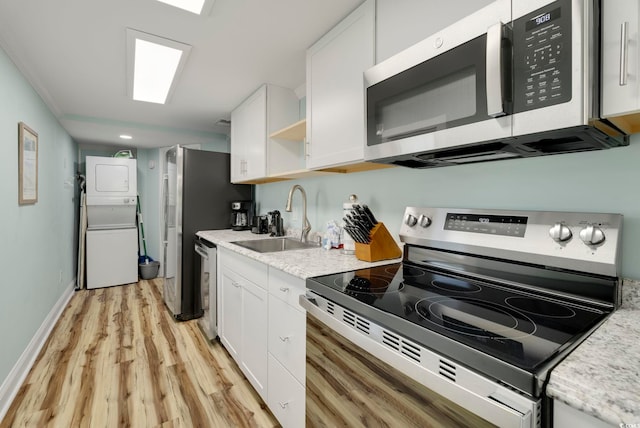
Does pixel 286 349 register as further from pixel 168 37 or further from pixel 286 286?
pixel 168 37

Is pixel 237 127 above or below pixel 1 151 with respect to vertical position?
above

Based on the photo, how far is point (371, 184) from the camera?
72.1 inches

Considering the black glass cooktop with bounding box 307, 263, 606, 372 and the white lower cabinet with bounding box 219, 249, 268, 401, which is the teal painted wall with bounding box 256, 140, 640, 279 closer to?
the black glass cooktop with bounding box 307, 263, 606, 372

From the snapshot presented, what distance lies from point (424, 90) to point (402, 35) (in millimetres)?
321

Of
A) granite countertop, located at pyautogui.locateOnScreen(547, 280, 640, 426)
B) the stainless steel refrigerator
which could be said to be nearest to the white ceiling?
the stainless steel refrigerator

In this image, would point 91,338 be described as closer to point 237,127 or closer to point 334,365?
point 237,127

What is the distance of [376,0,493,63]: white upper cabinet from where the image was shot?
3.43 ft

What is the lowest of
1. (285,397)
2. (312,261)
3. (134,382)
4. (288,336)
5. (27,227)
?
(134,382)

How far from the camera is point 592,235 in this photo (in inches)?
34.8

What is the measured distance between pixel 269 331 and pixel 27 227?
2086 millimetres

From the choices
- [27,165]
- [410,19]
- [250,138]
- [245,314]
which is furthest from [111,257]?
[410,19]

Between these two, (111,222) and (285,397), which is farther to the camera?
(111,222)

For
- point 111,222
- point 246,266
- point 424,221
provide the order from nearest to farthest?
point 424,221
point 246,266
point 111,222

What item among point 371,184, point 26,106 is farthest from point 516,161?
point 26,106
